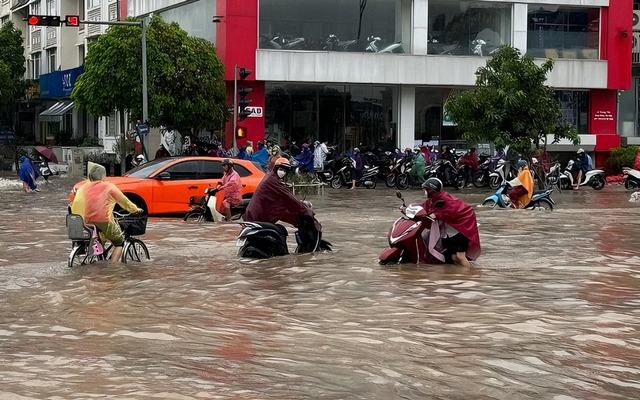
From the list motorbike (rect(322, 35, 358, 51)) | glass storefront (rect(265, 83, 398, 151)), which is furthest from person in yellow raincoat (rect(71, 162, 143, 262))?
motorbike (rect(322, 35, 358, 51))

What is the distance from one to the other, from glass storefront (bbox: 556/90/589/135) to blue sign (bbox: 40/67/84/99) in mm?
22640

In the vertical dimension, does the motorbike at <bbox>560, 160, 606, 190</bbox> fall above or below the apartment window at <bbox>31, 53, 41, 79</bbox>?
below

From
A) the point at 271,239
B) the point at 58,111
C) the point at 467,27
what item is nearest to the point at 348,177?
the point at 467,27

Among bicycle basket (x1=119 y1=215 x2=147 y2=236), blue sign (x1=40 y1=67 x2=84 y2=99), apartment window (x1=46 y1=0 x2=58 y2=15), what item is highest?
apartment window (x1=46 y1=0 x2=58 y2=15)

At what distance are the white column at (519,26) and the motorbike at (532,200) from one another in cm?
1773

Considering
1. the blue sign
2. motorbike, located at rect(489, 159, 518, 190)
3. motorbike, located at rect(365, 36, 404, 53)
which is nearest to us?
motorbike, located at rect(489, 159, 518, 190)

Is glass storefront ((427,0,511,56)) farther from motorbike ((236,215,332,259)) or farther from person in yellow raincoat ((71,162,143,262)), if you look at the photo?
person in yellow raincoat ((71,162,143,262))

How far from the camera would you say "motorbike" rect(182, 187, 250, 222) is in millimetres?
20864

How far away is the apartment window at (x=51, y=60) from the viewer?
61.7 metres

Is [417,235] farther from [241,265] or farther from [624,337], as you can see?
[624,337]

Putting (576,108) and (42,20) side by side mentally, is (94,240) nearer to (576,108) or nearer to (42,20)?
(42,20)

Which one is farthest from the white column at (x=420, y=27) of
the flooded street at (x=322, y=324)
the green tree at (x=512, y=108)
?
the flooded street at (x=322, y=324)

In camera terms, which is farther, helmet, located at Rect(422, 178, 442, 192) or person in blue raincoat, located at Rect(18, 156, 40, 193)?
person in blue raincoat, located at Rect(18, 156, 40, 193)

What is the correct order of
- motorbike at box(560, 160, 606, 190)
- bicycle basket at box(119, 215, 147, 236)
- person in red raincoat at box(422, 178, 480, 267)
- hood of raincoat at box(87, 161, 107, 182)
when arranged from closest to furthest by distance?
person in red raincoat at box(422, 178, 480, 267) → bicycle basket at box(119, 215, 147, 236) → hood of raincoat at box(87, 161, 107, 182) → motorbike at box(560, 160, 606, 190)
